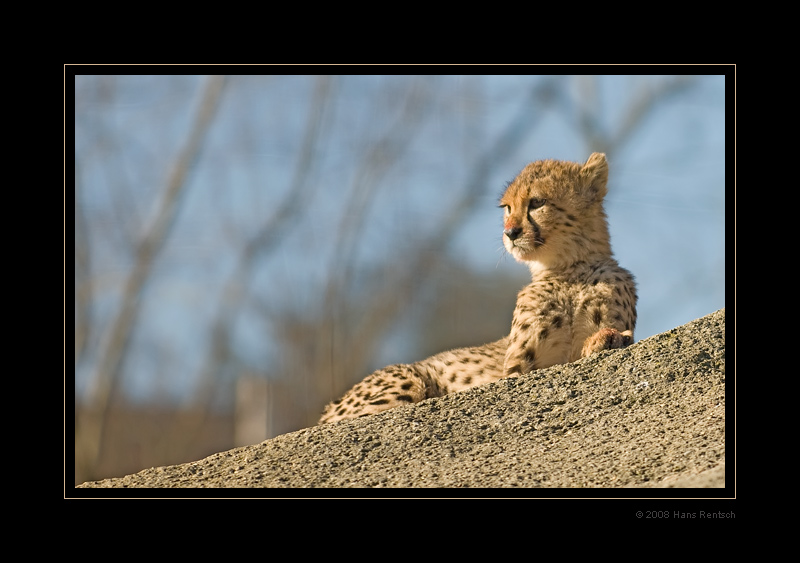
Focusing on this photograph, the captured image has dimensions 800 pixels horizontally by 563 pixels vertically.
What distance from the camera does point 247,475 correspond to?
4289 mm

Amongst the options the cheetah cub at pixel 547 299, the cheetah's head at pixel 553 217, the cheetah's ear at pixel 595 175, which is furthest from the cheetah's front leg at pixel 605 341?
the cheetah's ear at pixel 595 175

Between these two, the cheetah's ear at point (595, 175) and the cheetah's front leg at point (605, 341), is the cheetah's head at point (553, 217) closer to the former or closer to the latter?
the cheetah's ear at point (595, 175)

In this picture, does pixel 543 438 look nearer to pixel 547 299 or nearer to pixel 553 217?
pixel 547 299

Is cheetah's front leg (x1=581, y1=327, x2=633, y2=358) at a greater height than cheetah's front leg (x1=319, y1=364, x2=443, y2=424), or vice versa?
cheetah's front leg (x1=581, y1=327, x2=633, y2=358)

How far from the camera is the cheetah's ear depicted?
5863 mm

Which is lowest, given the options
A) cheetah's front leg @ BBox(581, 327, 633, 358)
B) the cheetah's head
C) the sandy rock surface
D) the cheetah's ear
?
the sandy rock surface

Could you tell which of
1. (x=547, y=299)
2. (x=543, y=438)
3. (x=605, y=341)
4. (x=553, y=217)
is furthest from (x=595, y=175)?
(x=543, y=438)

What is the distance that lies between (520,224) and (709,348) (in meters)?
1.28

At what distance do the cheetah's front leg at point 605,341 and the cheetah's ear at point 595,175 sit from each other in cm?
102

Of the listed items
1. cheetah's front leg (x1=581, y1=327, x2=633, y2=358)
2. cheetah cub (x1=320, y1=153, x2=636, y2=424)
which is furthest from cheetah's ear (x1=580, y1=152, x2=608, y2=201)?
cheetah's front leg (x1=581, y1=327, x2=633, y2=358)

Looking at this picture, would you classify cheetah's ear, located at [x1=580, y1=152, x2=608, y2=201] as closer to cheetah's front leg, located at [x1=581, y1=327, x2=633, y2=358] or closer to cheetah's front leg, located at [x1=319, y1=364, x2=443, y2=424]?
cheetah's front leg, located at [x1=581, y1=327, x2=633, y2=358]

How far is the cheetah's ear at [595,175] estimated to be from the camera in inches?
231

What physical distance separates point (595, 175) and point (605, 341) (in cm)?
125
